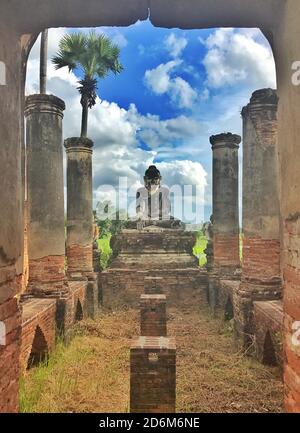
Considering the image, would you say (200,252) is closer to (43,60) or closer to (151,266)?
(151,266)

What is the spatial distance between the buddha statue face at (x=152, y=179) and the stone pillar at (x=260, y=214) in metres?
9.93

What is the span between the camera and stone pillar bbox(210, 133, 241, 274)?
41.6 ft

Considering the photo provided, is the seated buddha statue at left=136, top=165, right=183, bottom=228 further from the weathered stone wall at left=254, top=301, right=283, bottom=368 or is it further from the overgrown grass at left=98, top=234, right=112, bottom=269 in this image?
the weathered stone wall at left=254, top=301, right=283, bottom=368

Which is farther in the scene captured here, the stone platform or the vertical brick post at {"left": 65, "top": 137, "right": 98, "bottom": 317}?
the stone platform

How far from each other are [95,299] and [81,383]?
6.08 metres

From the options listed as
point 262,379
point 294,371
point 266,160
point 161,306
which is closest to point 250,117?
point 266,160

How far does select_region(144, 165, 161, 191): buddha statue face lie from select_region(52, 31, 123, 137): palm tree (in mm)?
3889

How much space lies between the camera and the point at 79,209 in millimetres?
12812

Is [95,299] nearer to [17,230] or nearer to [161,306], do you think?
[161,306]

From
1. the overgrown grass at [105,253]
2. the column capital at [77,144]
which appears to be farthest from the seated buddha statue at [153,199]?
the column capital at [77,144]

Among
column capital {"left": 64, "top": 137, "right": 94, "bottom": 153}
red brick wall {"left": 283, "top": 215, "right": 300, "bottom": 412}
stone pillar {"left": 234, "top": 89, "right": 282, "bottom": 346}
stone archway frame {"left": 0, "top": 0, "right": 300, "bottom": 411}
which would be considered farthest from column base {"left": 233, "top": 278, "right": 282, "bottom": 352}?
column capital {"left": 64, "top": 137, "right": 94, "bottom": 153}

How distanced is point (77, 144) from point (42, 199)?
13.6 ft

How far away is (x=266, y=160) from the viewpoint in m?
8.51

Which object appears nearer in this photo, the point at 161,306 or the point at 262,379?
the point at 262,379
